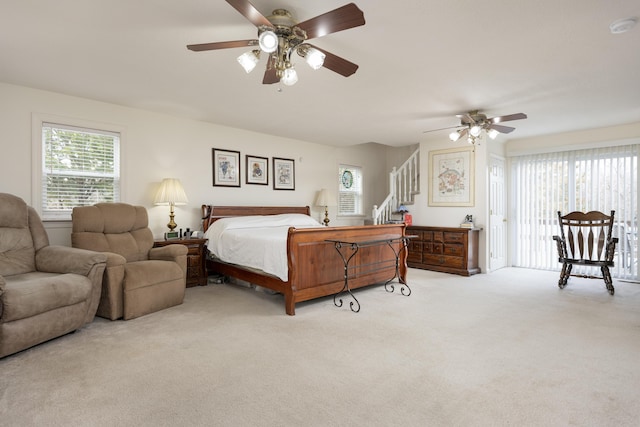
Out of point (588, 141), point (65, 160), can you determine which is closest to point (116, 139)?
point (65, 160)

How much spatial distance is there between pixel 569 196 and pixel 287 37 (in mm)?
5681

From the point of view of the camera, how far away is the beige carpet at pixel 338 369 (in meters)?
1.78

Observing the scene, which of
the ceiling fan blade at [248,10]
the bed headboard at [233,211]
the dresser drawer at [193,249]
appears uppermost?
the ceiling fan blade at [248,10]

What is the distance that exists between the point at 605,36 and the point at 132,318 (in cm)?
453

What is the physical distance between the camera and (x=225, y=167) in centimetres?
536

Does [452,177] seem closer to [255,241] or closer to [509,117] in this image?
[509,117]

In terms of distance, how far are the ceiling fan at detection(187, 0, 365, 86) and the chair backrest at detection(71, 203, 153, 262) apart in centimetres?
249

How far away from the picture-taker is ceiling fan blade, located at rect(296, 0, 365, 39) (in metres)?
1.76

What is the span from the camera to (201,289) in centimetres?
448

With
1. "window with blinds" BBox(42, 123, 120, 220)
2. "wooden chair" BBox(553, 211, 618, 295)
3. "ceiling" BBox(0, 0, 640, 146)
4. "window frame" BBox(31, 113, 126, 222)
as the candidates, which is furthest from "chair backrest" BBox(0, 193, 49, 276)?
"wooden chair" BBox(553, 211, 618, 295)

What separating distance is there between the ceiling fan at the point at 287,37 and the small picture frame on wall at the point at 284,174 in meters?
3.45

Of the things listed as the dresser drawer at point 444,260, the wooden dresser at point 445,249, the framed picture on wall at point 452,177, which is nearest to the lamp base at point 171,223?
the wooden dresser at point 445,249

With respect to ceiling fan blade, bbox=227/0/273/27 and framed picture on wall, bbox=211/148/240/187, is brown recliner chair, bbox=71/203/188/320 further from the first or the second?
ceiling fan blade, bbox=227/0/273/27

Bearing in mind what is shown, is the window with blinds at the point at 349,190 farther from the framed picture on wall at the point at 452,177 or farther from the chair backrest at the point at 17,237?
the chair backrest at the point at 17,237
